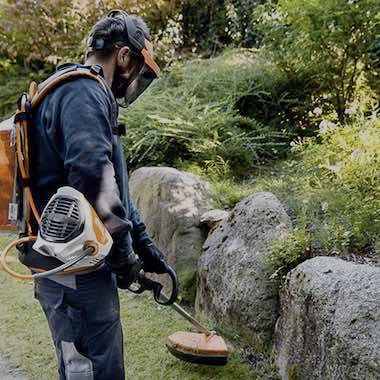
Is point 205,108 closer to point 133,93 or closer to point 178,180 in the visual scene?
point 178,180

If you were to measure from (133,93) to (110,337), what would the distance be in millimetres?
1003

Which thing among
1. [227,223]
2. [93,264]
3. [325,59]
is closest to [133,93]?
[93,264]

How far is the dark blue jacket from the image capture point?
180 centimetres

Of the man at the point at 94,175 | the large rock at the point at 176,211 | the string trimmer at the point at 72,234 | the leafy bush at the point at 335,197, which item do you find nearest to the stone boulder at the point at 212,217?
the large rock at the point at 176,211

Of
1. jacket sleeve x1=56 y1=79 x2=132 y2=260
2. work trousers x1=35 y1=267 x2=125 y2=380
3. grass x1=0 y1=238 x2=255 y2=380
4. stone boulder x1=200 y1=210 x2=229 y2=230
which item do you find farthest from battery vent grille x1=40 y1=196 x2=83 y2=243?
stone boulder x1=200 y1=210 x2=229 y2=230

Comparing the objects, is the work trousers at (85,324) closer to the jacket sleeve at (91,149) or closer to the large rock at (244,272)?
the jacket sleeve at (91,149)

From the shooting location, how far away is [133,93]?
2309 millimetres

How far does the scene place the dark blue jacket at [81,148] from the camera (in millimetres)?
1798

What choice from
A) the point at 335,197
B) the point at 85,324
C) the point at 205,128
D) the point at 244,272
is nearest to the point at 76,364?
the point at 85,324

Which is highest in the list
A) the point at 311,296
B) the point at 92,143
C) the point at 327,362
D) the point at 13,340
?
the point at 92,143

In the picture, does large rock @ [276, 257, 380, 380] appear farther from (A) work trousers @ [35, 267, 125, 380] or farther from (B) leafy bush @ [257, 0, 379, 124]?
(B) leafy bush @ [257, 0, 379, 124]

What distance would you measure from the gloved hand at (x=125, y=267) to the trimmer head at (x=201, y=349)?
1133 mm

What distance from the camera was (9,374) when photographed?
10.9 feet

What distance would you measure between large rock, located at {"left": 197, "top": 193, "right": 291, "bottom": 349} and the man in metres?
1.19
